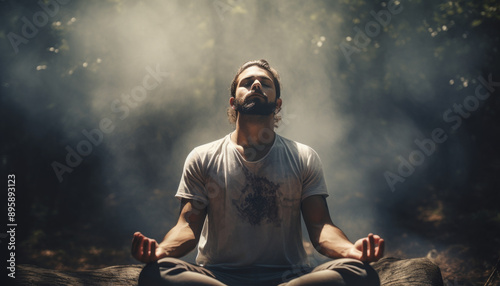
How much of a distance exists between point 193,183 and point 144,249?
0.77m

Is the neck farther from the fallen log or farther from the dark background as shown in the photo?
the dark background

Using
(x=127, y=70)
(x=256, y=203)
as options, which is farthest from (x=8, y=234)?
(x=256, y=203)

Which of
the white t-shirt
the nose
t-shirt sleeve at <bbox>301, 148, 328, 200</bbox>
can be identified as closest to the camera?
the white t-shirt

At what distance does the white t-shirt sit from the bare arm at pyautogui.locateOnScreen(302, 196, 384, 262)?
10 centimetres

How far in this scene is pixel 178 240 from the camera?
2.81 metres

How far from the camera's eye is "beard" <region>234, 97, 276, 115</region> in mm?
3213

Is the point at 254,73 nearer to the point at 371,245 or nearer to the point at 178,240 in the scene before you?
the point at 178,240

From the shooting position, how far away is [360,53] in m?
7.03

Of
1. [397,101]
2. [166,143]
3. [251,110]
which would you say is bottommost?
[251,110]

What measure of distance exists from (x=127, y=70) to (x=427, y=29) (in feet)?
18.3

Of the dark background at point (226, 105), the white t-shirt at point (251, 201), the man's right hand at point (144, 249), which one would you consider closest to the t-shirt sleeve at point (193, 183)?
the white t-shirt at point (251, 201)

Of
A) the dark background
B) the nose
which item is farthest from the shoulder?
the dark background

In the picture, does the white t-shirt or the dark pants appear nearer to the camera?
the dark pants

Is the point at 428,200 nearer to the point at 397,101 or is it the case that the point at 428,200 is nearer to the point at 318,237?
the point at 397,101
